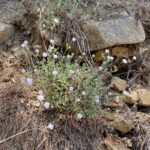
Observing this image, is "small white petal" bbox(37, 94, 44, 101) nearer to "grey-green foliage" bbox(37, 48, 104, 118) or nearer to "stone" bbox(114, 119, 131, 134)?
"grey-green foliage" bbox(37, 48, 104, 118)

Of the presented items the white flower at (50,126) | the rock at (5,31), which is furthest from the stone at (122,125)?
the rock at (5,31)

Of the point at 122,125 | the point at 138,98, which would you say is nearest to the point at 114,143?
the point at 122,125

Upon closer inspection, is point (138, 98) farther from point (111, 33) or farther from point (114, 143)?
point (111, 33)

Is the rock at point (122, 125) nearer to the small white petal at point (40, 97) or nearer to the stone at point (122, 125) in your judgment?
the stone at point (122, 125)

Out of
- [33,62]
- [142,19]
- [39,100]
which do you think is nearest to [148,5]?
[142,19]

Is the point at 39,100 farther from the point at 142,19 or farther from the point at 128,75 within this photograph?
the point at 142,19

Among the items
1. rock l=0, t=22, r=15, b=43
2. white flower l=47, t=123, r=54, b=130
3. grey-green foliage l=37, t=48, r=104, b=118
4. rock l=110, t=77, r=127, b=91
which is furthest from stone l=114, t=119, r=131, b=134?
rock l=0, t=22, r=15, b=43
